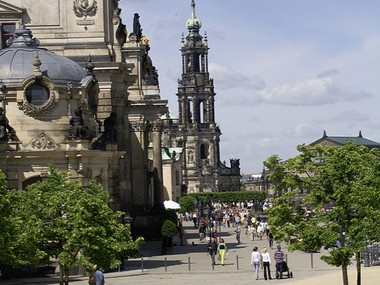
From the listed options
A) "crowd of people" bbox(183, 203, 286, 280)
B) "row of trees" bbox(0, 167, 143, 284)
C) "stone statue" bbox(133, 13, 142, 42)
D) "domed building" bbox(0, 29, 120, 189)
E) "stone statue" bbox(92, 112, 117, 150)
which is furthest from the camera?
"stone statue" bbox(133, 13, 142, 42)

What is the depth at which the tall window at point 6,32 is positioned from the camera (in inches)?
2655

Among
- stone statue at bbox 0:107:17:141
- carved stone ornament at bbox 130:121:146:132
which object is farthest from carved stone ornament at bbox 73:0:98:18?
carved stone ornament at bbox 130:121:146:132

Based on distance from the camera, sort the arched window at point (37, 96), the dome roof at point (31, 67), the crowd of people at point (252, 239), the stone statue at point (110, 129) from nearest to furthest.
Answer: the crowd of people at point (252, 239) → the arched window at point (37, 96) → the dome roof at point (31, 67) → the stone statue at point (110, 129)

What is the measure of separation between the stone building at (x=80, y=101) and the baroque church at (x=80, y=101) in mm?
46

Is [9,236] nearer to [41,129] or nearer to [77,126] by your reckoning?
[77,126]

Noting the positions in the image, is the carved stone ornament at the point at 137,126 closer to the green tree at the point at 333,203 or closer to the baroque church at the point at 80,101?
the baroque church at the point at 80,101

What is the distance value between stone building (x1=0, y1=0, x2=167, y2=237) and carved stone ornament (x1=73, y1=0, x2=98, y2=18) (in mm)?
54

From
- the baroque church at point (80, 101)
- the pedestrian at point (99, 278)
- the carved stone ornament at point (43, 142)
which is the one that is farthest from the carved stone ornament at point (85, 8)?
the pedestrian at point (99, 278)

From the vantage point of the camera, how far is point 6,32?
223ft

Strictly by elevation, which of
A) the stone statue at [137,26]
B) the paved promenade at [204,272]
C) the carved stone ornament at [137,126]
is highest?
the stone statue at [137,26]

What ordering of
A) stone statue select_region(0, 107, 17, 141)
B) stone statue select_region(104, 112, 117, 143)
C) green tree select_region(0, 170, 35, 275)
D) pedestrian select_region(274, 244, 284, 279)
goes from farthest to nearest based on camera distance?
1. stone statue select_region(104, 112, 117, 143)
2. stone statue select_region(0, 107, 17, 141)
3. pedestrian select_region(274, 244, 284, 279)
4. green tree select_region(0, 170, 35, 275)

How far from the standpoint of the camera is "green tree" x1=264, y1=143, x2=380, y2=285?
4222cm

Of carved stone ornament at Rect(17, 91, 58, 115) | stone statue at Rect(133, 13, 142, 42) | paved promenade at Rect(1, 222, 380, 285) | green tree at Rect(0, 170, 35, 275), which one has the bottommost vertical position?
paved promenade at Rect(1, 222, 380, 285)

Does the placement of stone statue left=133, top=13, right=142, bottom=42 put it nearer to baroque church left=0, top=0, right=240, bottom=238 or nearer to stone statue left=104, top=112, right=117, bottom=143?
baroque church left=0, top=0, right=240, bottom=238
